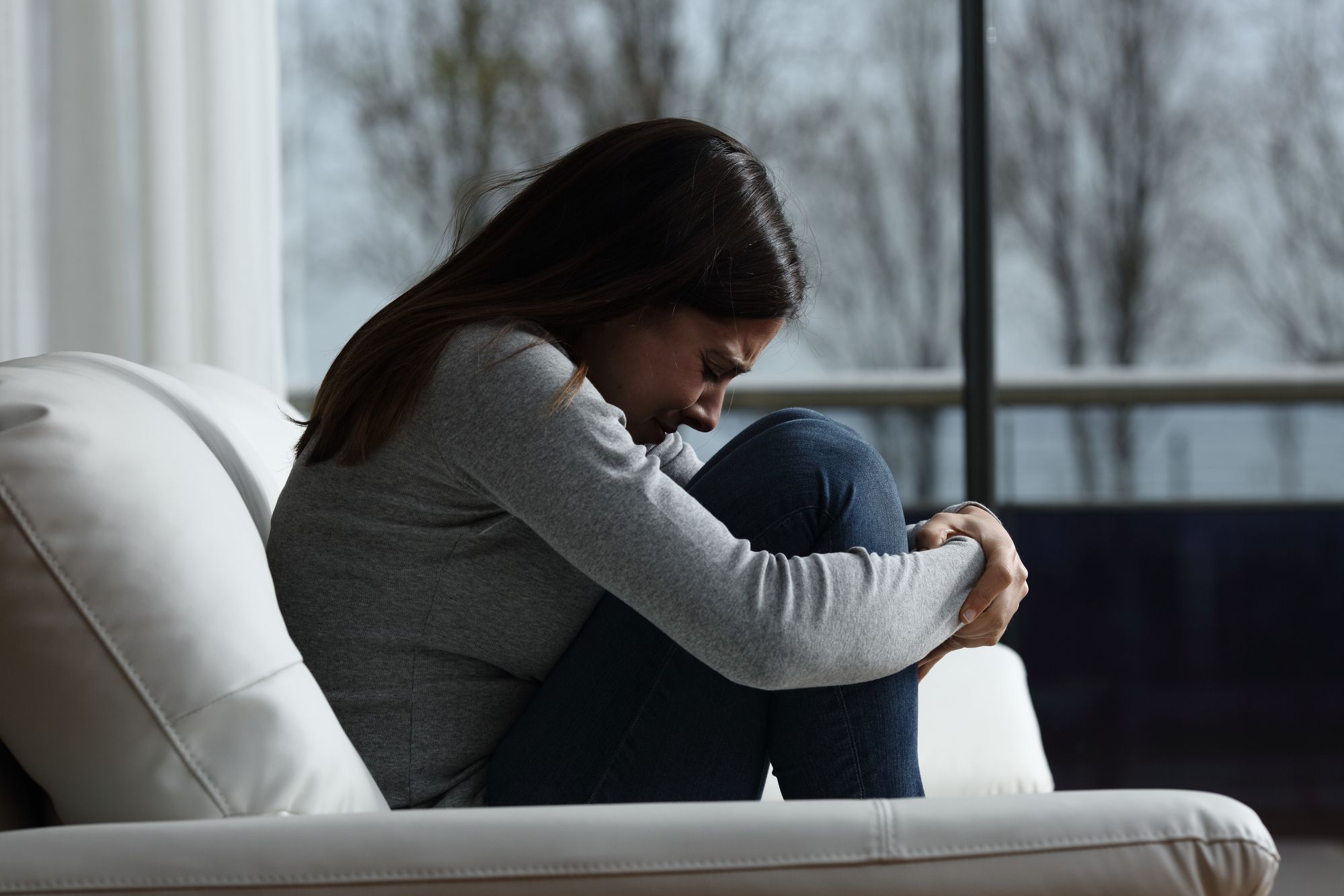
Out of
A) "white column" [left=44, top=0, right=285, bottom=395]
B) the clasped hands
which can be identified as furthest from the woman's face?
"white column" [left=44, top=0, right=285, bottom=395]

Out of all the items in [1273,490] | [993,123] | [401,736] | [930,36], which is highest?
[930,36]

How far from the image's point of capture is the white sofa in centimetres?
67

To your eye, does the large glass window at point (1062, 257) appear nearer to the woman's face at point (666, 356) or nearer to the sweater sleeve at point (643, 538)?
the woman's face at point (666, 356)

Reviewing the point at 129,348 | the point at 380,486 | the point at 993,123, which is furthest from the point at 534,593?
the point at 993,123

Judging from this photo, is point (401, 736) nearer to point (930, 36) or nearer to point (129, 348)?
point (129, 348)

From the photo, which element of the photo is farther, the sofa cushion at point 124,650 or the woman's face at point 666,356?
the woman's face at point 666,356

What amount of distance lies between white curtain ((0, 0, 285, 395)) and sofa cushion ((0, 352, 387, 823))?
147 cm

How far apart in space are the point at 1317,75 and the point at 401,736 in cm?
237

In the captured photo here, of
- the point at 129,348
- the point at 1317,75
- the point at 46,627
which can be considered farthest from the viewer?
the point at 1317,75

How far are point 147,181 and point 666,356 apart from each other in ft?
4.96

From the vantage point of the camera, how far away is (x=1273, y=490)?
2.57 metres

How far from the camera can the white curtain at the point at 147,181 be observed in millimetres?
2115

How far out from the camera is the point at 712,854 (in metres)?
0.67

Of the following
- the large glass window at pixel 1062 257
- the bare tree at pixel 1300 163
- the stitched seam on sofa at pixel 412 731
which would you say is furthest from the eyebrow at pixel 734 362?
the bare tree at pixel 1300 163
